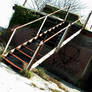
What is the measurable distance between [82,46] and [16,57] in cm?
400

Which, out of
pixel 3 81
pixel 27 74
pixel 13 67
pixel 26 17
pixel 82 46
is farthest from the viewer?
pixel 26 17

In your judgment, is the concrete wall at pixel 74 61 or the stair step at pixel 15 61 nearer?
the stair step at pixel 15 61

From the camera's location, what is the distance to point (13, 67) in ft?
20.5

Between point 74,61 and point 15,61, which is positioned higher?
point 15,61

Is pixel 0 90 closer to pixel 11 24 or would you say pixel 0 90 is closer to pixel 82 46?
pixel 82 46

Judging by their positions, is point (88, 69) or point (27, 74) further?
point (88, 69)

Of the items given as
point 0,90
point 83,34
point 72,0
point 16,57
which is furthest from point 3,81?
point 72,0

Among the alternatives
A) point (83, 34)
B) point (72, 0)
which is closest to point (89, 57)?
point (83, 34)

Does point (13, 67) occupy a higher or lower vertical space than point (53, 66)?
higher

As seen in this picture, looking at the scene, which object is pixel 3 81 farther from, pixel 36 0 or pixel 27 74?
pixel 36 0

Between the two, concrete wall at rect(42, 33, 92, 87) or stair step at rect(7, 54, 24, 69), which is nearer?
stair step at rect(7, 54, 24, 69)

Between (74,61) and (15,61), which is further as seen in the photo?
(74,61)

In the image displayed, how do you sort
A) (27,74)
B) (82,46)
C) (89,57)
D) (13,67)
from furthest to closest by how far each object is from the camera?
(82,46), (89,57), (13,67), (27,74)

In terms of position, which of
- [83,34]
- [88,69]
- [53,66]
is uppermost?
[83,34]
